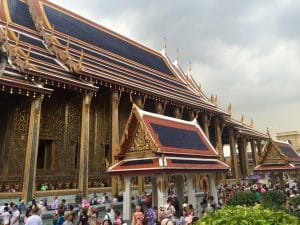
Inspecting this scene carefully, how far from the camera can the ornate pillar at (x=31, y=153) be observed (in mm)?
11992

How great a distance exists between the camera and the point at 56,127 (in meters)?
15.6

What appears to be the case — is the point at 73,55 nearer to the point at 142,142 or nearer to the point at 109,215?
the point at 142,142

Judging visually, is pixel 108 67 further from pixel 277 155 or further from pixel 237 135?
pixel 237 135

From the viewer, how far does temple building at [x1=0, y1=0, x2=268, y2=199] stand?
12.9 m

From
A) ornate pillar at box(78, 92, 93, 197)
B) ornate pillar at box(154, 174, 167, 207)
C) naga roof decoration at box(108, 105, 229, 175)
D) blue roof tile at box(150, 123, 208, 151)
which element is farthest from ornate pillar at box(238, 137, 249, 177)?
ornate pillar at box(154, 174, 167, 207)

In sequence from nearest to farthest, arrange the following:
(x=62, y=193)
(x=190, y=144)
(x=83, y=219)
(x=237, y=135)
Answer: (x=83, y=219), (x=190, y=144), (x=62, y=193), (x=237, y=135)

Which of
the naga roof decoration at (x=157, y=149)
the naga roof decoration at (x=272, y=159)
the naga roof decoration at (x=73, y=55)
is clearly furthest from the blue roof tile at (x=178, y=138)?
the naga roof decoration at (x=272, y=159)

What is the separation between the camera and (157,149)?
902cm

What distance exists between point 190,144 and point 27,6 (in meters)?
17.0

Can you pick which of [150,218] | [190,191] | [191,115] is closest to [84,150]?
[190,191]

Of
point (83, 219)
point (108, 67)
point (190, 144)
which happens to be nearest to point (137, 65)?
point (108, 67)

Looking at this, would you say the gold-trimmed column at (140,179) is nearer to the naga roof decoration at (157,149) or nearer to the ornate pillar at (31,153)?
the ornate pillar at (31,153)

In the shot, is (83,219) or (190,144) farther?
(190,144)

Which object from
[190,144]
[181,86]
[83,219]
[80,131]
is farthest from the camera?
[181,86]
